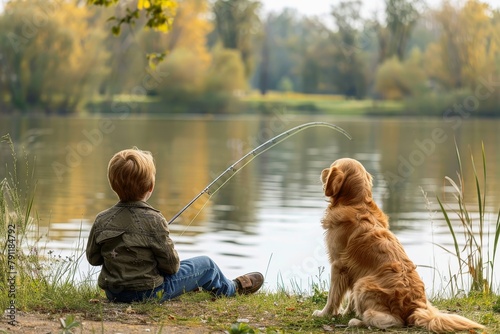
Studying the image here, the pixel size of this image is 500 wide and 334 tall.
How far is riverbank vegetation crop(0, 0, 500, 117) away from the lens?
54875 millimetres

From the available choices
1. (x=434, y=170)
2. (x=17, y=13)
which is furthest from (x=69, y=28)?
(x=434, y=170)

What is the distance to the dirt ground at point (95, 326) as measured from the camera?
4645mm

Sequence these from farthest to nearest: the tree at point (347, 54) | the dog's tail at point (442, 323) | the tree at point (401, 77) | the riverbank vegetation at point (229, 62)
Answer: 1. the tree at point (347, 54)
2. the tree at point (401, 77)
3. the riverbank vegetation at point (229, 62)
4. the dog's tail at point (442, 323)

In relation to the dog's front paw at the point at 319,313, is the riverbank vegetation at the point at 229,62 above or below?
above

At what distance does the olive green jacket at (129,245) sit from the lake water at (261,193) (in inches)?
46.8

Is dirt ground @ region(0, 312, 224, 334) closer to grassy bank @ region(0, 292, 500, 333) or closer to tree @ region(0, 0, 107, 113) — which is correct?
grassy bank @ region(0, 292, 500, 333)

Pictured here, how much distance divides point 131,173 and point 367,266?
1.60 metres

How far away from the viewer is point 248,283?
6484mm

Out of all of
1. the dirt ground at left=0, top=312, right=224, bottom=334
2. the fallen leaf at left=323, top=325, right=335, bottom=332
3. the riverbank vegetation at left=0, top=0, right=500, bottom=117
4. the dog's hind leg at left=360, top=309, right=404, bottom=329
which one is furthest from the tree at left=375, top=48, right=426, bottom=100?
the dirt ground at left=0, top=312, right=224, bottom=334

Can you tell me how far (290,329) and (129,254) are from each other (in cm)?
116

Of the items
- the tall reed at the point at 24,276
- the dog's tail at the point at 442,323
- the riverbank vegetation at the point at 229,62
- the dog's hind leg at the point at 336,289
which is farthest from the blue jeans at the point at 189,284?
the riverbank vegetation at the point at 229,62

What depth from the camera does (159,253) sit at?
5523 millimetres

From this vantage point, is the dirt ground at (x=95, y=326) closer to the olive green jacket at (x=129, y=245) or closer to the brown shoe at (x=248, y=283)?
the olive green jacket at (x=129, y=245)

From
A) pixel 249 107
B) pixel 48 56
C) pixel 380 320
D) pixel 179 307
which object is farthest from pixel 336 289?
pixel 249 107
